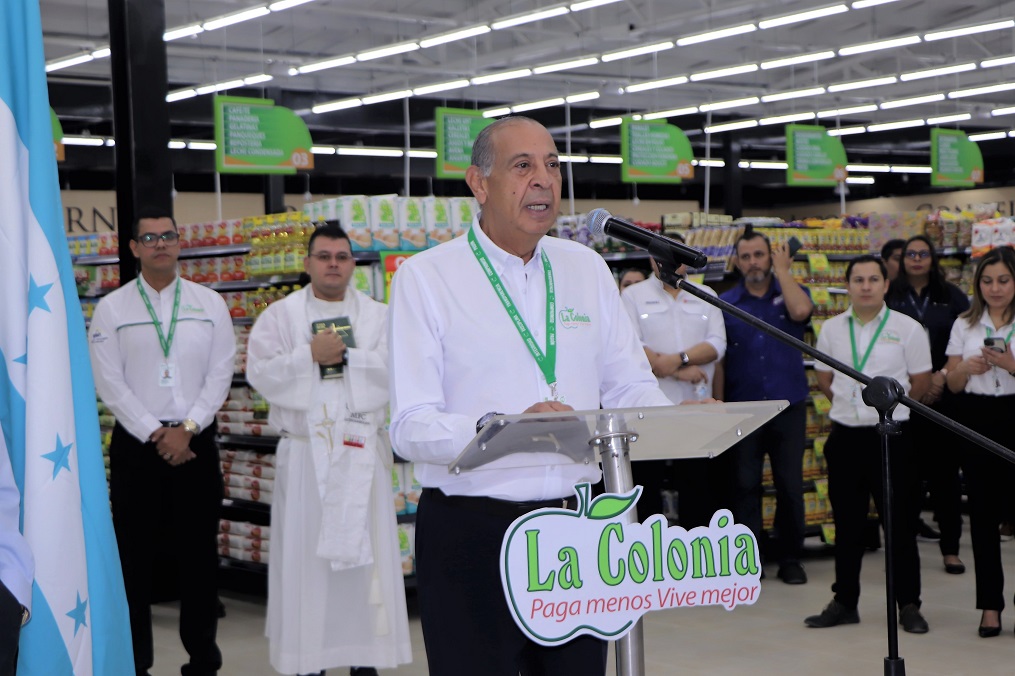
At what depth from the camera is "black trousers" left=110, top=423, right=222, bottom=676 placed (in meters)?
4.76

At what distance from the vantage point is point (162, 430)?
475 centimetres

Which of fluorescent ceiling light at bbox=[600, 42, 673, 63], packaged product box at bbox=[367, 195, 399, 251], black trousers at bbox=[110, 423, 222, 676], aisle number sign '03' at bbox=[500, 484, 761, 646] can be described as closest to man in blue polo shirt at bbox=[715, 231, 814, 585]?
packaged product box at bbox=[367, 195, 399, 251]

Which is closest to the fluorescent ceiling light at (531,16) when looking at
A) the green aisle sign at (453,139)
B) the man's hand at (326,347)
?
the green aisle sign at (453,139)

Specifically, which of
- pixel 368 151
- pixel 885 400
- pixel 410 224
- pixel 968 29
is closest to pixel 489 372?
pixel 885 400

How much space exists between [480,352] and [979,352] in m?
4.05

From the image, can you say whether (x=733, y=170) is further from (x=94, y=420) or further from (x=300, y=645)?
(x=94, y=420)

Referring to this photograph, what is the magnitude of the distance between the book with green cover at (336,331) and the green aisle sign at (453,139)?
10542mm

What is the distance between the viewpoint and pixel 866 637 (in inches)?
220

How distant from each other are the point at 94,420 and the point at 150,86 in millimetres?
4024

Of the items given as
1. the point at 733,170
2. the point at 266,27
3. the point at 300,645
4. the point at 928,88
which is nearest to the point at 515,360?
the point at 300,645

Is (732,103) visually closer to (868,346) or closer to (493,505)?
(868,346)

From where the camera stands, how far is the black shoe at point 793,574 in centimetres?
686

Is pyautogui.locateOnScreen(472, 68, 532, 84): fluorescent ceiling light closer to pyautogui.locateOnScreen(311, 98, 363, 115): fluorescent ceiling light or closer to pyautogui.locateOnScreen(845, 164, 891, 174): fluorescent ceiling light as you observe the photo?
pyautogui.locateOnScreen(311, 98, 363, 115): fluorescent ceiling light

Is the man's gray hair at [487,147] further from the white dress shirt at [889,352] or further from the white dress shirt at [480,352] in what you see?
the white dress shirt at [889,352]
